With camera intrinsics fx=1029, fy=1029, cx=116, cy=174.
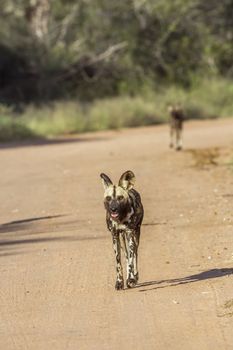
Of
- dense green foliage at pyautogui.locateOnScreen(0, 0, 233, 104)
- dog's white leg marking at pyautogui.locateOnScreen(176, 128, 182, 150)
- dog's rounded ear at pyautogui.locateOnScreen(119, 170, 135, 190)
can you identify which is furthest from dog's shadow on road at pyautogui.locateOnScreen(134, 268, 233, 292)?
dense green foliage at pyautogui.locateOnScreen(0, 0, 233, 104)

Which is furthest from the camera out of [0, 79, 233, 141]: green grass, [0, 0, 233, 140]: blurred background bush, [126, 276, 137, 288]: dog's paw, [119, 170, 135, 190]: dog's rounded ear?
[0, 0, 233, 140]: blurred background bush

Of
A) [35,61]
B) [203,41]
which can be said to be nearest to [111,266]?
[35,61]

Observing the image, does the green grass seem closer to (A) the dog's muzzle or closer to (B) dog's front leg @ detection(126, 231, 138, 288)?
(B) dog's front leg @ detection(126, 231, 138, 288)

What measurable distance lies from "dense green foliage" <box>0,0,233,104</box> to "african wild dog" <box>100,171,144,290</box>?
32989 mm

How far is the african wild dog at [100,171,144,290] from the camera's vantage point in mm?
9188

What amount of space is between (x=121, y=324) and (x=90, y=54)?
37.7 m

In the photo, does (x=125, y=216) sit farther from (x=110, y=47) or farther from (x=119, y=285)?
(x=110, y=47)

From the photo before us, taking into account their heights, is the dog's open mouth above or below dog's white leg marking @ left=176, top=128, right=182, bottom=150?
above

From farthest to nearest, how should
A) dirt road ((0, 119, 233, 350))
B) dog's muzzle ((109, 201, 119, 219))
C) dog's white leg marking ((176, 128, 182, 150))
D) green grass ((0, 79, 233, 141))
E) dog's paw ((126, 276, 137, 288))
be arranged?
green grass ((0, 79, 233, 141)) → dog's white leg marking ((176, 128, 182, 150)) → dog's paw ((126, 276, 137, 288)) → dog's muzzle ((109, 201, 119, 219)) → dirt road ((0, 119, 233, 350))

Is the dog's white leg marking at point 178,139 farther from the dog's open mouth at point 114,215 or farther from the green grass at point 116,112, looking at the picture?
the dog's open mouth at point 114,215

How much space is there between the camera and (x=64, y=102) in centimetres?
4072

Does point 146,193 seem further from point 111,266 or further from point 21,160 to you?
point 21,160

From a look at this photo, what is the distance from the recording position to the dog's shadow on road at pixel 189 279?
30.8ft

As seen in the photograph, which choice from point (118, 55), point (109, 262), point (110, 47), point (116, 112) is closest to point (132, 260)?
point (109, 262)
